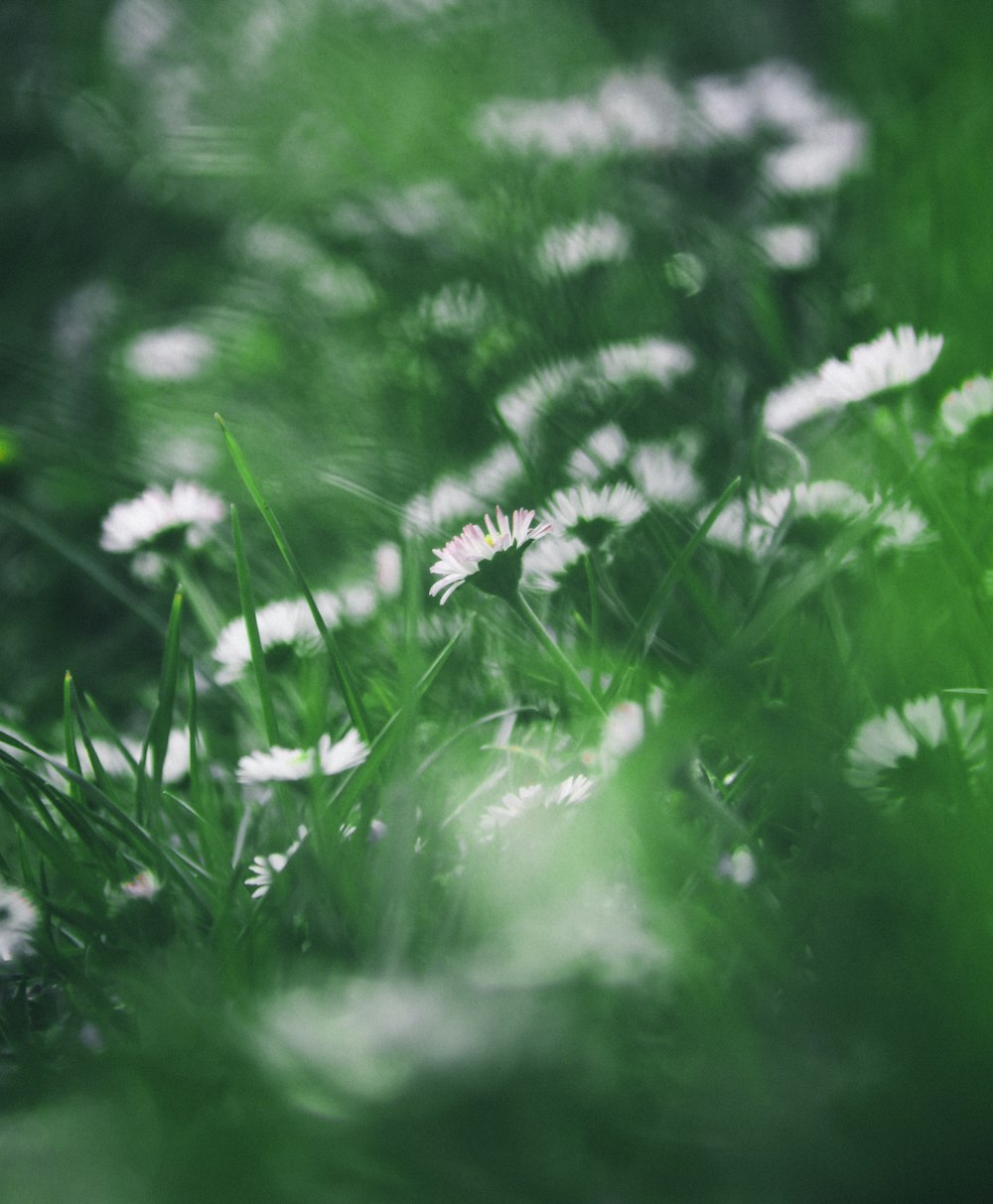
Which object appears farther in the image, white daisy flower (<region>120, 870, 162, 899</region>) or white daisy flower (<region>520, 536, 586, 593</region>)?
white daisy flower (<region>520, 536, 586, 593</region>)

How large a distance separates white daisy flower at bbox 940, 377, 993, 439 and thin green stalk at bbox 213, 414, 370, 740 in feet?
1.16

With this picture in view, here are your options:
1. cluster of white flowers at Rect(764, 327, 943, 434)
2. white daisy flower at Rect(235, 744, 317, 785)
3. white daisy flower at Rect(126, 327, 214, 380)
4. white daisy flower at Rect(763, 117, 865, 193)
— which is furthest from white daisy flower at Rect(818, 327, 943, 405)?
white daisy flower at Rect(126, 327, 214, 380)

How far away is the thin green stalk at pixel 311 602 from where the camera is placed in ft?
1.56

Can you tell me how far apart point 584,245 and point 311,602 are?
0.67 m

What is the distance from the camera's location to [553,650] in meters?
0.49

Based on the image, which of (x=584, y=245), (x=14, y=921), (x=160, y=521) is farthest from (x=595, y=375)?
(x=14, y=921)

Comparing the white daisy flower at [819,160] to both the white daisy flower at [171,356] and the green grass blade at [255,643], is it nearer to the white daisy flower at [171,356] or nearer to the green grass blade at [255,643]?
the white daisy flower at [171,356]

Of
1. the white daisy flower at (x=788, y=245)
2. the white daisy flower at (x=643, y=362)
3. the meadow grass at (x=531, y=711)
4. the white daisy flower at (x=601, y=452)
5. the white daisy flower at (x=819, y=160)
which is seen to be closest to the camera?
the meadow grass at (x=531, y=711)

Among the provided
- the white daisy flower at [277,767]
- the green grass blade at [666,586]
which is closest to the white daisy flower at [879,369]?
the green grass blade at [666,586]

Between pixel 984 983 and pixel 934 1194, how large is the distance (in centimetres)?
6

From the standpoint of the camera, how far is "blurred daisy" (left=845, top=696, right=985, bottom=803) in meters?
0.40

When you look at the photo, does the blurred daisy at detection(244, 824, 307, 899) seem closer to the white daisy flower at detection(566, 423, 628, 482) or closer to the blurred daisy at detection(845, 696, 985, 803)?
the blurred daisy at detection(845, 696, 985, 803)

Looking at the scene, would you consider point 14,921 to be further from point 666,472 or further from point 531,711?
point 666,472

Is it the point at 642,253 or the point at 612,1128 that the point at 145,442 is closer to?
the point at 642,253
